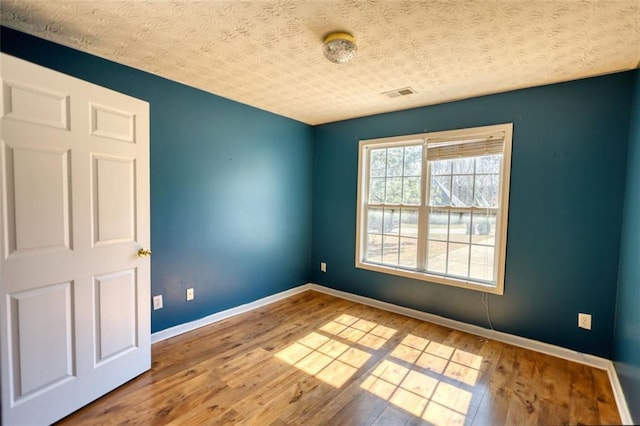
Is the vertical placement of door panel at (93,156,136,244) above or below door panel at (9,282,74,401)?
above

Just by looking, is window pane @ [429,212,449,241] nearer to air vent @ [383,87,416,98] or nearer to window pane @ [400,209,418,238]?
window pane @ [400,209,418,238]

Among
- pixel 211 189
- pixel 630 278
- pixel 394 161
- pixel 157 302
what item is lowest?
pixel 157 302

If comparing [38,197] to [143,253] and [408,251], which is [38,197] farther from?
[408,251]

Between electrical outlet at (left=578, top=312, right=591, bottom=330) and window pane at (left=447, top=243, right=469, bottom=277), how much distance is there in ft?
2.88

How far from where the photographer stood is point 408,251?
10.8 ft

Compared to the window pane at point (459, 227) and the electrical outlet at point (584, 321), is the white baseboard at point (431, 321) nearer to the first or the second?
the electrical outlet at point (584, 321)

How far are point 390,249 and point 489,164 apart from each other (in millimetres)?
1376

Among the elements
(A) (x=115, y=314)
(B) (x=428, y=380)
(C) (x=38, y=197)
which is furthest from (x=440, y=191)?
(C) (x=38, y=197)

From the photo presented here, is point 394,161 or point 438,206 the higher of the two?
point 394,161

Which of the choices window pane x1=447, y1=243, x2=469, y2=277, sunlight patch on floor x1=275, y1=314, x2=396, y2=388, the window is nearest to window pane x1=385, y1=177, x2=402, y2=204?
the window

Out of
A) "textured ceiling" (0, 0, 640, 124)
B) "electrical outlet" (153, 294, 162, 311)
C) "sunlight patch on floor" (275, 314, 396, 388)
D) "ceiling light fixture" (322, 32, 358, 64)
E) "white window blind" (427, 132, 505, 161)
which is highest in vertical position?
"textured ceiling" (0, 0, 640, 124)

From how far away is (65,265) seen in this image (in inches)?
64.6

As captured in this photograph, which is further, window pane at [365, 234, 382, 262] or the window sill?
window pane at [365, 234, 382, 262]

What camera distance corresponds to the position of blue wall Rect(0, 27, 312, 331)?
239cm
